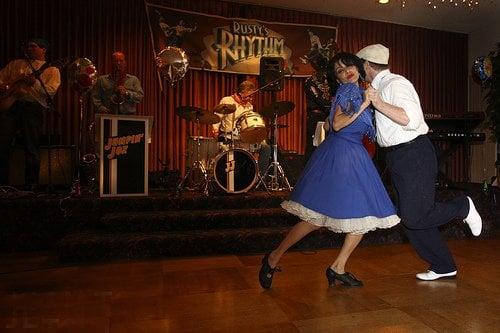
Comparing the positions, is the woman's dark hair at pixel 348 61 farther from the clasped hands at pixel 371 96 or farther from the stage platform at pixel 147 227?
the stage platform at pixel 147 227

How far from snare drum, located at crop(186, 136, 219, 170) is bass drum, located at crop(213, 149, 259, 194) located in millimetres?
396

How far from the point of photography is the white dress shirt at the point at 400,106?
231cm

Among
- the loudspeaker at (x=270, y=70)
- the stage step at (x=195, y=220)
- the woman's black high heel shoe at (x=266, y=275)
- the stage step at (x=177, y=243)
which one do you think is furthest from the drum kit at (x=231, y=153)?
the woman's black high heel shoe at (x=266, y=275)

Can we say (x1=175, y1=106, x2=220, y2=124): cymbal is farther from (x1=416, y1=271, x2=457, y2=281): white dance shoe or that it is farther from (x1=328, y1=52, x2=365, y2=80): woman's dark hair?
(x1=416, y1=271, x2=457, y2=281): white dance shoe

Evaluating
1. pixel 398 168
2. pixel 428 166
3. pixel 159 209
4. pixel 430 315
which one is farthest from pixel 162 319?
pixel 159 209

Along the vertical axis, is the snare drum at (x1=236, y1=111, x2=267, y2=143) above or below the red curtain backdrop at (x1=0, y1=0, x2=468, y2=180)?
below

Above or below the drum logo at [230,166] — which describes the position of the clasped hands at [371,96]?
above

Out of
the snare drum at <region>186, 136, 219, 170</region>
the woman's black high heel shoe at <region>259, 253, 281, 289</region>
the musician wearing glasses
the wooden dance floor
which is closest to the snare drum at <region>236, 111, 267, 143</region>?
the snare drum at <region>186, 136, 219, 170</region>

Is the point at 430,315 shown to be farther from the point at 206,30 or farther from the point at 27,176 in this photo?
the point at 206,30

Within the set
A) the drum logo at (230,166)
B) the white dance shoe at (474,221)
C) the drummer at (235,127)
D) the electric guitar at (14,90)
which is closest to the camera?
the white dance shoe at (474,221)

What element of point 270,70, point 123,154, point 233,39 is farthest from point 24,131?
point 233,39

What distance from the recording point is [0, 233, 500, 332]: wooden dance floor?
1.90 metres

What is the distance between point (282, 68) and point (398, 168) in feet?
10.6

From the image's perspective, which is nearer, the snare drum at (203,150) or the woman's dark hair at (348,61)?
the woman's dark hair at (348,61)
